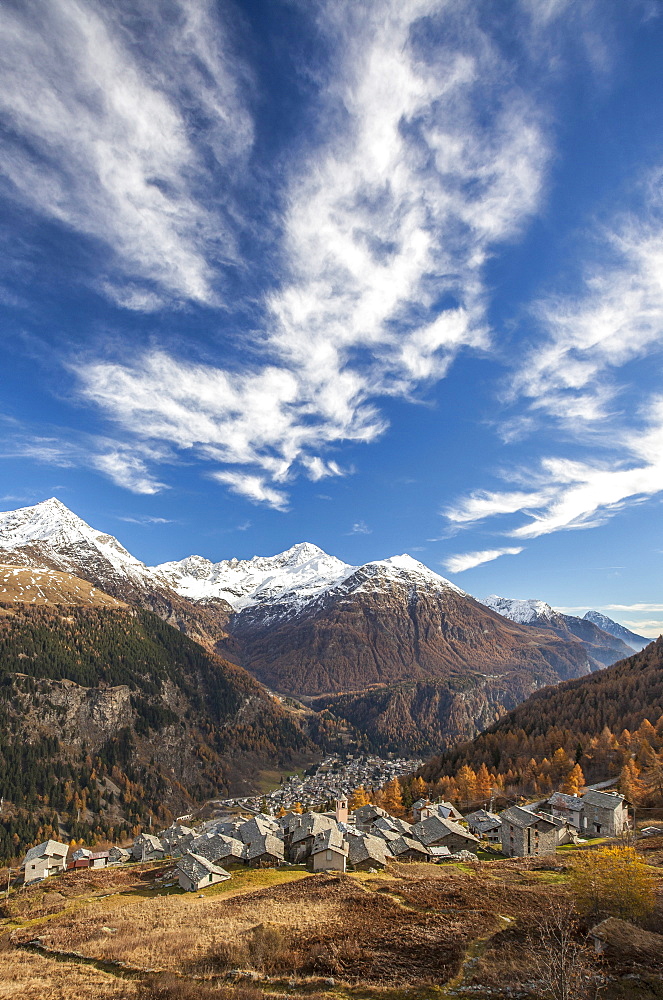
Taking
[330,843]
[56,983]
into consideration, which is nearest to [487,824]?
[330,843]

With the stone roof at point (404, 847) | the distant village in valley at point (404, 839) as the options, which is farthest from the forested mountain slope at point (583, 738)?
the stone roof at point (404, 847)

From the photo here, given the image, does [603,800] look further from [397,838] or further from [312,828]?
[312,828]

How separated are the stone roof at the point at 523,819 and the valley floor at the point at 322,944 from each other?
49.8ft

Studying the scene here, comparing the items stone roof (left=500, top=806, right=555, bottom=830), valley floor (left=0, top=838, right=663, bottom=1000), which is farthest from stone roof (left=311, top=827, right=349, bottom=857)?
stone roof (left=500, top=806, right=555, bottom=830)

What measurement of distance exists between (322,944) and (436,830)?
54422 mm

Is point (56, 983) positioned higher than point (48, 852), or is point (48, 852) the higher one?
point (56, 983)

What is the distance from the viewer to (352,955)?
89.6 ft

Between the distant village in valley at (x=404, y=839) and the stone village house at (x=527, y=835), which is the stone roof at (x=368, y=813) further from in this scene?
the stone village house at (x=527, y=835)

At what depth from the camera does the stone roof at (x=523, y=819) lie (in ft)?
226

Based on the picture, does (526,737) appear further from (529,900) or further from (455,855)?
(529,900)

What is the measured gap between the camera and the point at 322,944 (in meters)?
29.3

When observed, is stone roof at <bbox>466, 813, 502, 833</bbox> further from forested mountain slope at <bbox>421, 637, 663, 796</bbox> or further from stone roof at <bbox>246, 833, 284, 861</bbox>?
stone roof at <bbox>246, 833, 284, 861</bbox>

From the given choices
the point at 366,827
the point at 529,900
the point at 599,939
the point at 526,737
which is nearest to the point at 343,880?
the point at 529,900

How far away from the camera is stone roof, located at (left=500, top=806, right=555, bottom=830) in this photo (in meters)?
69.0
